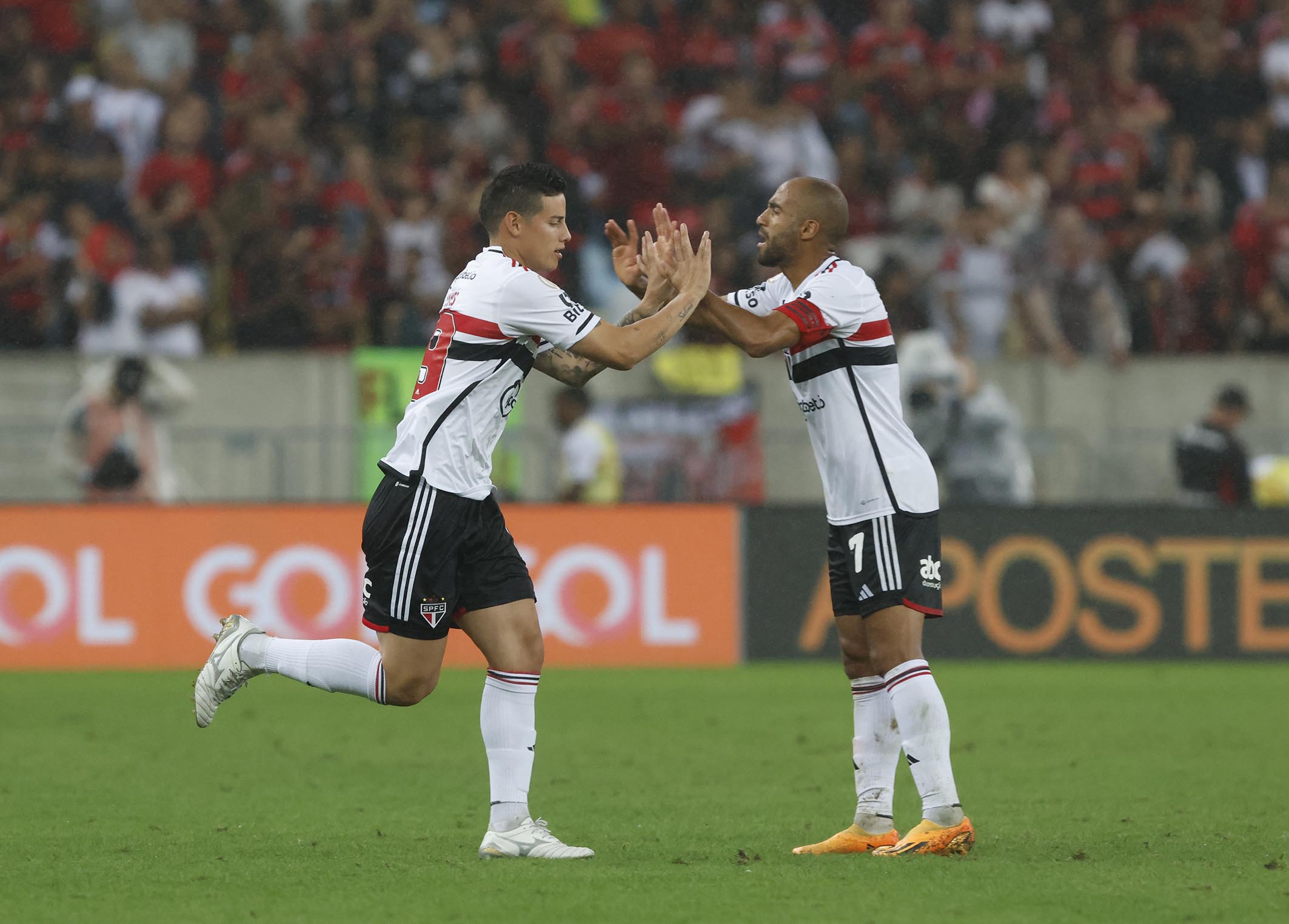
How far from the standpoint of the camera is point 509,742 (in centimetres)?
643

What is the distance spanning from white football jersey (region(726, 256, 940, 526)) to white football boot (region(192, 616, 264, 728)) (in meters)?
2.20

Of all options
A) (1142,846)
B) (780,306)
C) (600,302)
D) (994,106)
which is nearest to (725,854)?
(1142,846)

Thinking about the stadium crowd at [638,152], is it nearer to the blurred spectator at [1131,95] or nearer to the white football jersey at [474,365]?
the blurred spectator at [1131,95]

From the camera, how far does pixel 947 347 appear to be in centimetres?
1598

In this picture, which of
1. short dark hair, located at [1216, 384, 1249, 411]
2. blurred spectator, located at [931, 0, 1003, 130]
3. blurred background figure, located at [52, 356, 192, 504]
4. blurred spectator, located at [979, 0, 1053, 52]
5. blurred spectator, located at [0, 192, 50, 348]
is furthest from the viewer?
blurred spectator, located at [979, 0, 1053, 52]

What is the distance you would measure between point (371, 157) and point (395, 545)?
11834 mm

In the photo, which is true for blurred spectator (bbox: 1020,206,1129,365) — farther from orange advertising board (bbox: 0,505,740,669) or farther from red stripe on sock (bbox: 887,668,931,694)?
red stripe on sock (bbox: 887,668,931,694)

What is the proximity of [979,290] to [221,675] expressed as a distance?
11.1 meters

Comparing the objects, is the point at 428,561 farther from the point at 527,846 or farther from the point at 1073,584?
the point at 1073,584

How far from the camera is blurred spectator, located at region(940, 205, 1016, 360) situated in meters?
16.5

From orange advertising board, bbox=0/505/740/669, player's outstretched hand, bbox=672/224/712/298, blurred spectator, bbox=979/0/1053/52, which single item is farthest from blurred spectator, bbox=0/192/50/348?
player's outstretched hand, bbox=672/224/712/298

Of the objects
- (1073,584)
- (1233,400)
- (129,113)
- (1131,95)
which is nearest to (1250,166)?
(1131,95)

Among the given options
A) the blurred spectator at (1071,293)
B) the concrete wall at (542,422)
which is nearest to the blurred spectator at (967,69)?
the blurred spectator at (1071,293)

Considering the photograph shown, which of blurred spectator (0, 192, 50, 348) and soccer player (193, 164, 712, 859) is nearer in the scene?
soccer player (193, 164, 712, 859)
